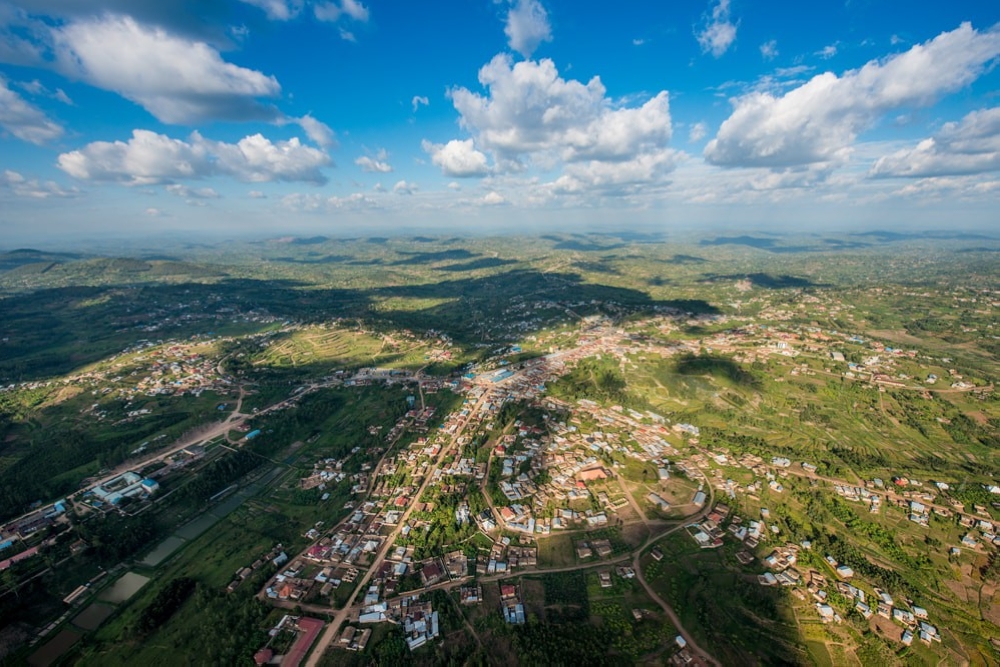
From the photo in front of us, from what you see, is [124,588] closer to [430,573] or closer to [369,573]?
[369,573]

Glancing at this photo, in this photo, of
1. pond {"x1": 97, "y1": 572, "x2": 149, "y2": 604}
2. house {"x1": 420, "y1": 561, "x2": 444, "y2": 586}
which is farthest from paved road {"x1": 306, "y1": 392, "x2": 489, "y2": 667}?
pond {"x1": 97, "y1": 572, "x2": 149, "y2": 604}

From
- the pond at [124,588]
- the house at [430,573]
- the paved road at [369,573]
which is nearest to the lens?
the paved road at [369,573]

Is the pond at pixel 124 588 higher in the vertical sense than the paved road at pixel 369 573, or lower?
lower

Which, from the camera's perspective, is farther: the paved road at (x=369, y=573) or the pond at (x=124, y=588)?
the pond at (x=124, y=588)

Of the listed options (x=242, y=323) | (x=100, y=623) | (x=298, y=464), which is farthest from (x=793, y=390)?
(x=242, y=323)

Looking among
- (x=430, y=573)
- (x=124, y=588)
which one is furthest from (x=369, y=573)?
(x=124, y=588)

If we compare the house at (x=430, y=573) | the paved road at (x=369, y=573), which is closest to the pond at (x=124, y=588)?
the paved road at (x=369, y=573)

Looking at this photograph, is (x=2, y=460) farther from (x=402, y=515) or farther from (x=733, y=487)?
(x=733, y=487)

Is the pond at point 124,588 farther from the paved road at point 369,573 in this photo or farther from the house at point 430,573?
the house at point 430,573
